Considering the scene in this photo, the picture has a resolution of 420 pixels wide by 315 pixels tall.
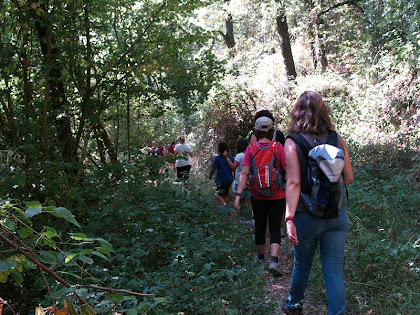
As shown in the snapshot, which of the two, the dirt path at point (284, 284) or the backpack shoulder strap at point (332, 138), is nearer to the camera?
the backpack shoulder strap at point (332, 138)

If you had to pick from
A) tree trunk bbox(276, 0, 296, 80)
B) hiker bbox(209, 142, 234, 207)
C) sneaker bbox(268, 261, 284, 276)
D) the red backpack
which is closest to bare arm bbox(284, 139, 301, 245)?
the red backpack

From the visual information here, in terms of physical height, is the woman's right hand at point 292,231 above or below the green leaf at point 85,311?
below

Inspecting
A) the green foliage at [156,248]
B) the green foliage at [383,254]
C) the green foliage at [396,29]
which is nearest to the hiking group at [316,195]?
the green foliage at [383,254]

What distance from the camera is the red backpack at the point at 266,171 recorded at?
5.29 metres

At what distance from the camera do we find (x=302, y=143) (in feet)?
11.6

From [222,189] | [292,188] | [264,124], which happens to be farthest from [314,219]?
[222,189]

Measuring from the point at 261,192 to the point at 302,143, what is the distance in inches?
75.7

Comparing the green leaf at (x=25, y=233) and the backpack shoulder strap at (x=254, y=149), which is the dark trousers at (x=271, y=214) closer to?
the backpack shoulder strap at (x=254, y=149)

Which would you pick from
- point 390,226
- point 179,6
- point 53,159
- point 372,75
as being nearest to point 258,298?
point 390,226

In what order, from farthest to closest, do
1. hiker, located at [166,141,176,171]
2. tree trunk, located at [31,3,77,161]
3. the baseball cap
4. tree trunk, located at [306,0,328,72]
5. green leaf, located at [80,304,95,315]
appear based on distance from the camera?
tree trunk, located at [306,0,328,72], hiker, located at [166,141,176,171], tree trunk, located at [31,3,77,161], the baseball cap, green leaf, located at [80,304,95,315]

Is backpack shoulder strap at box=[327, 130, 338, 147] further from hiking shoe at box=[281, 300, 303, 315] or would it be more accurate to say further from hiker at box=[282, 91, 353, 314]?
hiking shoe at box=[281, 300, 303, 315]

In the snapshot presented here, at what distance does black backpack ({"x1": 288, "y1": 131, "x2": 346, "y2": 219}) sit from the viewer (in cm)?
329

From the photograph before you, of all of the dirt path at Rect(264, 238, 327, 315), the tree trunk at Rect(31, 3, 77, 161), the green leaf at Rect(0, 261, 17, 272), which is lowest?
the dirt path at Rect(264, 238, 327, 315)

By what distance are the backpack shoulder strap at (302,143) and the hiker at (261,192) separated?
5.75 ft
